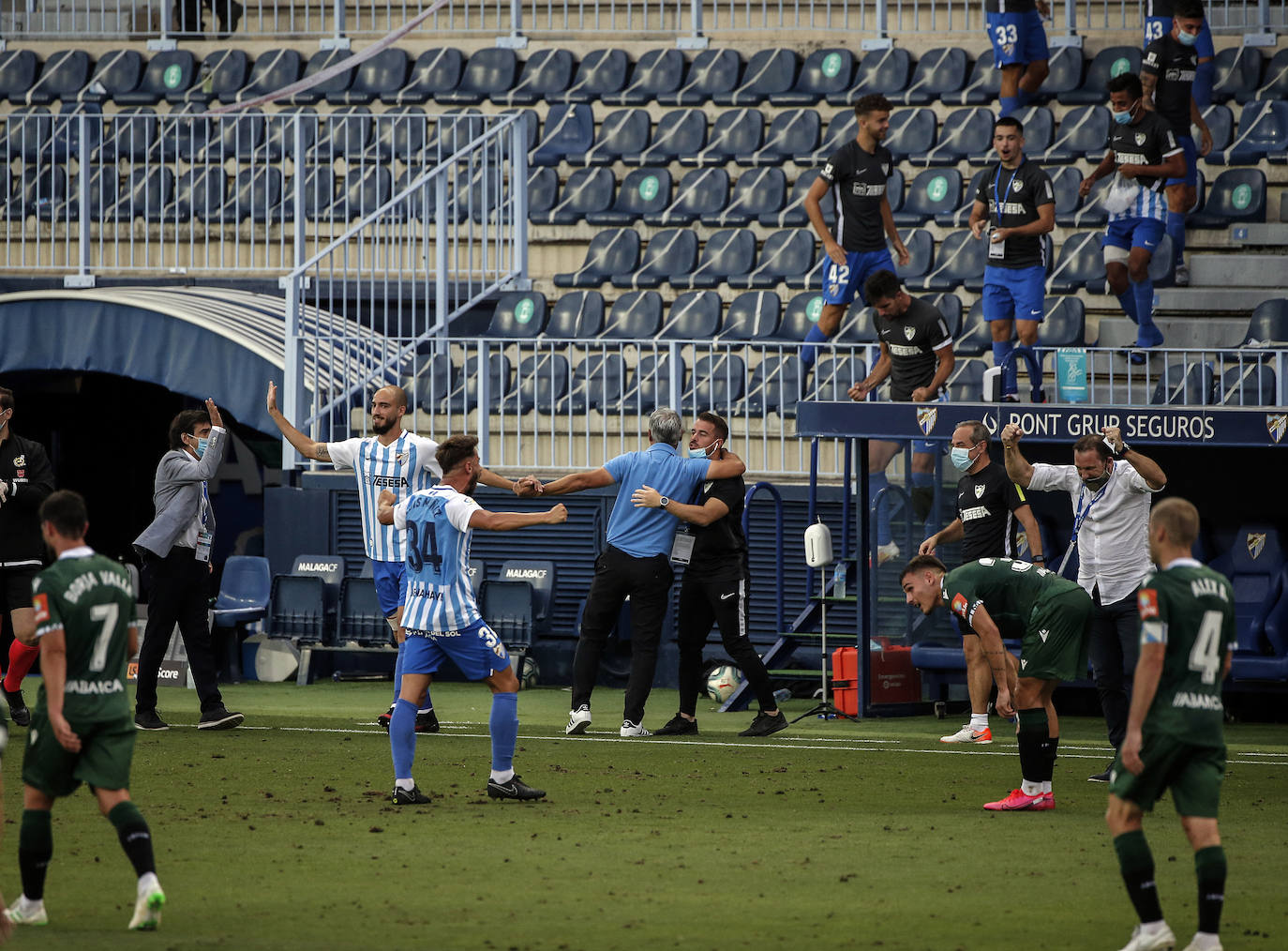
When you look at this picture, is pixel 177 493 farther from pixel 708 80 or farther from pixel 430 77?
pixel 430 77

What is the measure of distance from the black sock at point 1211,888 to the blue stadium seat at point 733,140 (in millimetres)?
14447

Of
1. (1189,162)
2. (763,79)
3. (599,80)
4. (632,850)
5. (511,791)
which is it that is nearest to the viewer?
(632,850)

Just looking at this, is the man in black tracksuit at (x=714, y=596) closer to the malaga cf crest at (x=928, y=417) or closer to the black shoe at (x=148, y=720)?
the malaga cf crest at (x=928, y=417)

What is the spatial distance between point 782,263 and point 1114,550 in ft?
27.9

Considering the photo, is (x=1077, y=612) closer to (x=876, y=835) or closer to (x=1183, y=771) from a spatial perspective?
(x=876, y=835)

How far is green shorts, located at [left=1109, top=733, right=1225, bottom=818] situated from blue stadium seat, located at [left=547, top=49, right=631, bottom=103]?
15.5 metres

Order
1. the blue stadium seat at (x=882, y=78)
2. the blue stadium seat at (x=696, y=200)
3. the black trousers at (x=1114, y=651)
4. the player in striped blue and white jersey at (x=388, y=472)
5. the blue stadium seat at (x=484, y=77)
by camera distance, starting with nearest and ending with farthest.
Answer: the black trousers at (x=1114, y=651), the player in striped blue and white jersey at (x=388, y=472), the blue stadium seat at (x=696, y=200), the blue stadium seat at (x=882, y=78), the blue stadium seat at (x=484, y=77)

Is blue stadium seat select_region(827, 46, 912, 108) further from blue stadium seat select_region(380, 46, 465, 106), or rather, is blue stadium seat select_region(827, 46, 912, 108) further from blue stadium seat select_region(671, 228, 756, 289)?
blue stadium seat select_region(380, 46, 465, 106)

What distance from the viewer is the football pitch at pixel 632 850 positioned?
21.3 feet

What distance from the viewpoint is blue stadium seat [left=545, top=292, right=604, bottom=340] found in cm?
1834

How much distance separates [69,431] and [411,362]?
511 centimetres

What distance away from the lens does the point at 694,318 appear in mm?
18234

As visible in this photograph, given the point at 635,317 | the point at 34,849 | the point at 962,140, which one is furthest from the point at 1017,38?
the point at 34,849

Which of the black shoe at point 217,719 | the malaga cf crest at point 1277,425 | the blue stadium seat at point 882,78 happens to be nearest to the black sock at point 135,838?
the black shoe at point 217,719
